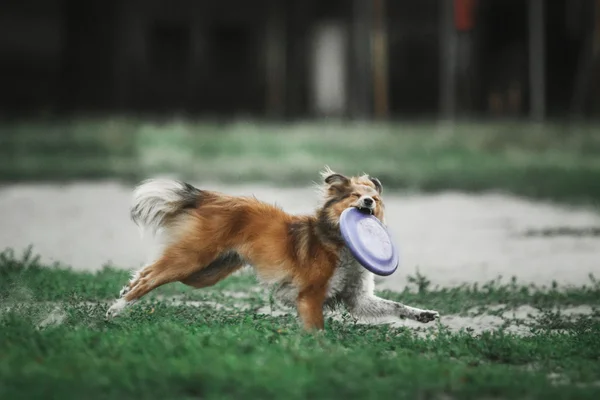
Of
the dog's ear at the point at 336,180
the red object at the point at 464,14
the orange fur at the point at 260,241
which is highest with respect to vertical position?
the red object at the point at 464,14

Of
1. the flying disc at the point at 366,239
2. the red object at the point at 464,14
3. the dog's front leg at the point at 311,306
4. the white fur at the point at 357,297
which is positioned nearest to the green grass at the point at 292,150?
the red object at the point at 464,14

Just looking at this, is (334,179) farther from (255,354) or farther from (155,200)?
(255,354)

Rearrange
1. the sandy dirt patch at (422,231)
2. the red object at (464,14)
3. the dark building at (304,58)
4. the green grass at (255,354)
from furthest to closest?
the red object at (464,14), the dark building at (304,58), the sandy dirt patch at (422,231), the green grass at (255,354)

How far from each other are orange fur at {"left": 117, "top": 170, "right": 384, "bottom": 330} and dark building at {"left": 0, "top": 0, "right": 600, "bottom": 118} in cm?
1860

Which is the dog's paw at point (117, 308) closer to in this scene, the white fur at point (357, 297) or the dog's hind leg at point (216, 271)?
the dog's hind leg at point (216, 271)

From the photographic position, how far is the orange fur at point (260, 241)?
732 cm

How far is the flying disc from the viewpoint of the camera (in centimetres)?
708

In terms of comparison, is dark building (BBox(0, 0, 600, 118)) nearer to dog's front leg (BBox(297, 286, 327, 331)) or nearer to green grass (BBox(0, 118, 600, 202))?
green grass (BBox(0, 118, 600, 202))

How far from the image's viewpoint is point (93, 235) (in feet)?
43.8

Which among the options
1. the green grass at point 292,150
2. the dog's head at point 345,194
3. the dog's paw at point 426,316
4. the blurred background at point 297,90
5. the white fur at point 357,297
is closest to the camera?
the dog's head at point 345,194

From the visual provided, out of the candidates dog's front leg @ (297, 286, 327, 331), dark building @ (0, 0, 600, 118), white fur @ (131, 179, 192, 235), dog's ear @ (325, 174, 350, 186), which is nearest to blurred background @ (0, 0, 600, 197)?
dark building @ (0, 0, 600, 118)

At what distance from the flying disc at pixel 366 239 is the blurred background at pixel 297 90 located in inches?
486

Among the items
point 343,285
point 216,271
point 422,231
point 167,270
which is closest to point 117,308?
point 167,270

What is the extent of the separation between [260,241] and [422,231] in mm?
6598
